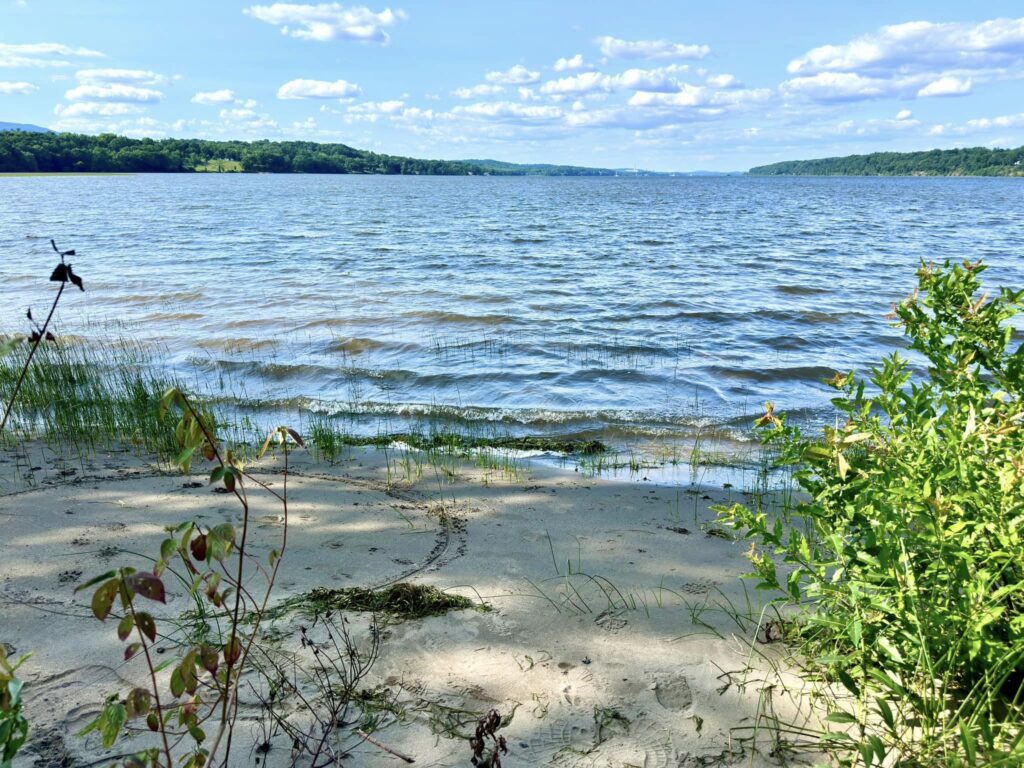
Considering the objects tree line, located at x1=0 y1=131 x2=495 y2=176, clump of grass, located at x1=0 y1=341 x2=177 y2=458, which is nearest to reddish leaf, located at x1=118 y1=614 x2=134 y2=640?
clump of grass, located at x1=0 y1=341 x2=177 y2=458

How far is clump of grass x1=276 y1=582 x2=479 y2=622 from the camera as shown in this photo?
3656 millimetres

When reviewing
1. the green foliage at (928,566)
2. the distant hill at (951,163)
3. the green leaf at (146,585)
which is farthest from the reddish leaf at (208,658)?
the distant hill at (951,163)

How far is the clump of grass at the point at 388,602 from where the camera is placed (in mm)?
3656

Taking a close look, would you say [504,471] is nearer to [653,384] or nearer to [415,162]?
[653,384]

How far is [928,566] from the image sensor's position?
268 cm

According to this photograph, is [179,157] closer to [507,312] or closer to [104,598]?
[507,312]

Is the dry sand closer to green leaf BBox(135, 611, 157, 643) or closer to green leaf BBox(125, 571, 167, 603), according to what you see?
green leaf BBox(135, 611, 157, 643)

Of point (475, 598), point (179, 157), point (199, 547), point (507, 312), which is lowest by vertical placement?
point (475, 598)

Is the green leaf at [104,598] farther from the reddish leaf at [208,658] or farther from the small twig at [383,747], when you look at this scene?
the small twig at [383,747]

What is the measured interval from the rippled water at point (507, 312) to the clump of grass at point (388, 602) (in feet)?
15.7

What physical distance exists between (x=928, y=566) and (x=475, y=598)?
2.18 m

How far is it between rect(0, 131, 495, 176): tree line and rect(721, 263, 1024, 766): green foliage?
126343 mm

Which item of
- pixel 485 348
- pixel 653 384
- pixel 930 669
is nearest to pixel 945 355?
pixel 930 669

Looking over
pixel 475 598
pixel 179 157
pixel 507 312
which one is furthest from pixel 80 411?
pixel 179 157
